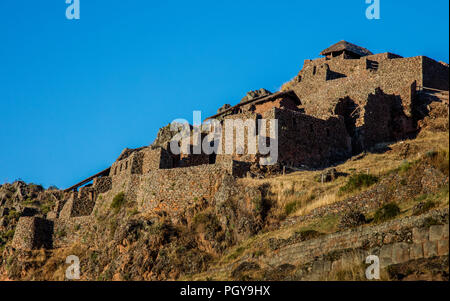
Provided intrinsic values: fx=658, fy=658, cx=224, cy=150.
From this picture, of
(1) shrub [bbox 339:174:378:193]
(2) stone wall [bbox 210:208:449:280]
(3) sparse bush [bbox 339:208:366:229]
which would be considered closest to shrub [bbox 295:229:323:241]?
(2) stone wall [bbox 210:208:449:280]

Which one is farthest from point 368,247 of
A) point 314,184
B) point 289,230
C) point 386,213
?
point 314,184

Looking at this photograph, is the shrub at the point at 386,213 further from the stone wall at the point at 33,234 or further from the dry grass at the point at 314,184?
the stone wall at the point at 33,234

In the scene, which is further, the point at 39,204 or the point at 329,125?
the point at 39,204

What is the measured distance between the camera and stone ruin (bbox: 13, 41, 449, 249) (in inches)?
1698

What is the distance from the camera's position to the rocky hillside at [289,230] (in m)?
22.7

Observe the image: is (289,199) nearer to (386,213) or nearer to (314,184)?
(314,184)

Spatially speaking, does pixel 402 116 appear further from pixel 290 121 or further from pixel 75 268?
pixel 75 268

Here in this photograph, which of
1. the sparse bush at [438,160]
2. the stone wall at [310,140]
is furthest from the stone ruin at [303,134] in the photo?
the sparse bush at [438,160]

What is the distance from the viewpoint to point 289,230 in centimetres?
3228

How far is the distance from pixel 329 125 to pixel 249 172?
992cm

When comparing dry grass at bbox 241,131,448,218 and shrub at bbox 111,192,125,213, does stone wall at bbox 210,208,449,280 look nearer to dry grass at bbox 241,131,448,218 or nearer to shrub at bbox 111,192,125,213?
dry grass at bbox 241,131,448,218

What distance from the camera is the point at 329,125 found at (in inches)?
1892

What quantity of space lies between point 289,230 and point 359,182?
180 inches
